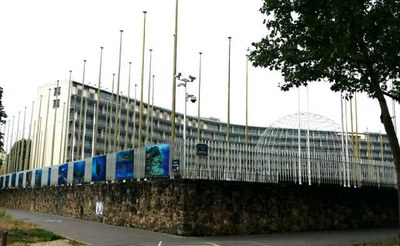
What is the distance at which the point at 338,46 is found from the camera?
13.8m

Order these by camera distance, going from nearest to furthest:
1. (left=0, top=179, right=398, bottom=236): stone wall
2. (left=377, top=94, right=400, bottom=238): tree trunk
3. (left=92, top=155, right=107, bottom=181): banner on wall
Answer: (left=377, top=94, right=400, bottom=238): tree trunk
(left=0, top=179, right=398, bottom=236): stone wall
(left=92, top=155, right=107, bottom=181): banner on wall

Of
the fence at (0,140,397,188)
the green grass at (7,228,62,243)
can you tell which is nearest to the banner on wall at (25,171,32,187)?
the fence at (0,140,397,188)

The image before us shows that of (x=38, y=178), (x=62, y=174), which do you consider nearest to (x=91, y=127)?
(x=38, y=178)

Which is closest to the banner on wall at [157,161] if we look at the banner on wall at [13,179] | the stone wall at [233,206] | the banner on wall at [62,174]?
the stone wall at [233,206]

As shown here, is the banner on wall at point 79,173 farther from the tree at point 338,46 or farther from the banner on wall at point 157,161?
the tree at point 338,46

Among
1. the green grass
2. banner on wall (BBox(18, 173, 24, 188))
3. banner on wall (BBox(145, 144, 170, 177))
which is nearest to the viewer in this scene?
the green grass

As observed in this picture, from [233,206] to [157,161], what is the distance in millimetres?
4155

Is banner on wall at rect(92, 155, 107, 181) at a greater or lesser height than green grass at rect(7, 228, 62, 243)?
greater

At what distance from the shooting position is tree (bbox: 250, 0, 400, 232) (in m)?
14.1

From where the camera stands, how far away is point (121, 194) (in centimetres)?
2511

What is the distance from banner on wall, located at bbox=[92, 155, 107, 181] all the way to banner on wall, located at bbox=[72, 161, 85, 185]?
226 cm

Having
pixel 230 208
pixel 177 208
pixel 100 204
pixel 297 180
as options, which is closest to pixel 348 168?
pixel 297 180

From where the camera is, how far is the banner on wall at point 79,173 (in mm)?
32056

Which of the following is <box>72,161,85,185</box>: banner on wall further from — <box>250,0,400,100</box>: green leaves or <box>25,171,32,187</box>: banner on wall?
<box>250,0,400,100</box>: green leaves
